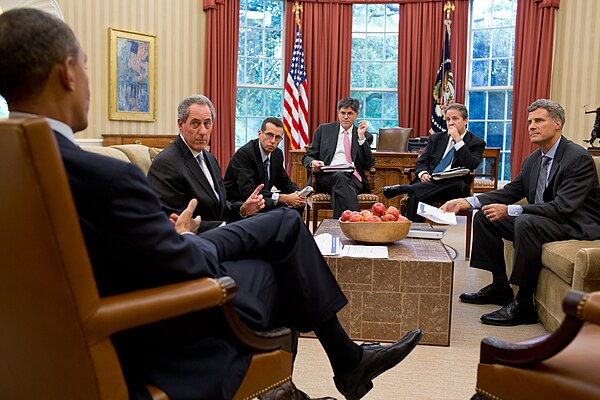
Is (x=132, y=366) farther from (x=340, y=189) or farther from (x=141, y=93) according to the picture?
(x=141, y=93)

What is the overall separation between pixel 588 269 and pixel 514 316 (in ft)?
2.39

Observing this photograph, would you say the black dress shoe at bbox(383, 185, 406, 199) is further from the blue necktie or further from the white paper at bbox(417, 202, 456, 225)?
the white paper at bbox(417, 202, 456, 225)

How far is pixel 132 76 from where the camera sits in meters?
8.59

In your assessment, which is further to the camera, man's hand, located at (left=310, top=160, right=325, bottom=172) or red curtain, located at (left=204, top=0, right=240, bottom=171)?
red curtain, located at (left=204, top=0, right=240, bottom=171)

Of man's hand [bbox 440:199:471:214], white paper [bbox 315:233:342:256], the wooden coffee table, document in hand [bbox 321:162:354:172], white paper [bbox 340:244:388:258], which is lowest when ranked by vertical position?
the wooden coffee table

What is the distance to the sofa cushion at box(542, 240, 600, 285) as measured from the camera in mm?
3369

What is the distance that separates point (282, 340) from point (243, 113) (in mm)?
7996

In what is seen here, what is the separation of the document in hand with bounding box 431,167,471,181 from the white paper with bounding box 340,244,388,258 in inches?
92.8

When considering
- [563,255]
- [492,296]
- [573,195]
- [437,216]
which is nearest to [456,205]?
[437,216]

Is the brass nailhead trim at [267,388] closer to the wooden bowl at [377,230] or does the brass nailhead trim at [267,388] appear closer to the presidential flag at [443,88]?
the wooden bowl at [377,230]

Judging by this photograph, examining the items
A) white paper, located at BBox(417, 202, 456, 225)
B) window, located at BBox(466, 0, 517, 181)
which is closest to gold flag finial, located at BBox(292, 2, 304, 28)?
window, located at BBox(466, 0, 517, 181)

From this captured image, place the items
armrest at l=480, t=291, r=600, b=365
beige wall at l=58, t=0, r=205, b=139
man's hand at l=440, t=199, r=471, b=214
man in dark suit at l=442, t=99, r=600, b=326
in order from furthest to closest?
beige wall at l=58, t=0, r=205, b=139
man's hand at l=440, t=199, r=471, b=214
man in dark suit at l=442, t=99, r=600, b=326
armrest at l=480, t=291, r=600, b=365

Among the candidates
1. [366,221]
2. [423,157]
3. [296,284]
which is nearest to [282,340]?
[296,284]

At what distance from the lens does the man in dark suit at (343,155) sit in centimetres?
599
